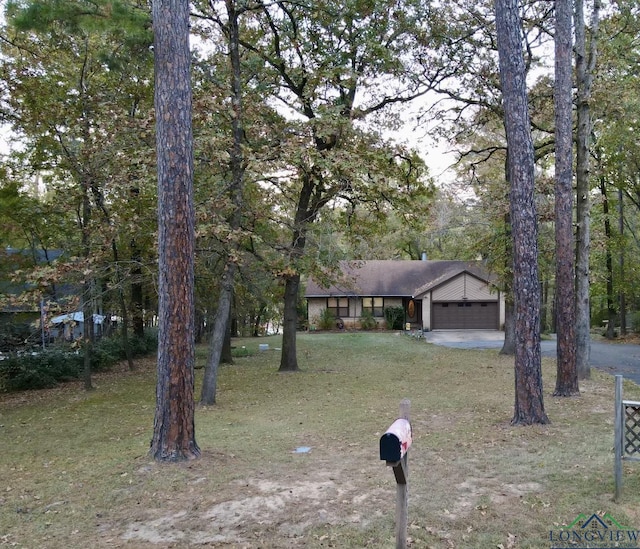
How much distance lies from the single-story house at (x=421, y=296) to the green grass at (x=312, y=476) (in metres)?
22.4

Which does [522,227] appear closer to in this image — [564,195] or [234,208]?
[564,195]

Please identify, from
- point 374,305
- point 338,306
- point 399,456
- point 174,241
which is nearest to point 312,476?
point 399,456

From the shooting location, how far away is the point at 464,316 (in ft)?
117

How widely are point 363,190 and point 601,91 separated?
638cm

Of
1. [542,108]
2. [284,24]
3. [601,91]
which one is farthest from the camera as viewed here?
[542,108]

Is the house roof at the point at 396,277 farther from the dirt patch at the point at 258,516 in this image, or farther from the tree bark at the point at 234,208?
the dirt patch at the point at 258,516

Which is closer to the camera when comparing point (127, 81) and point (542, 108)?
Answer: point (127, 81)

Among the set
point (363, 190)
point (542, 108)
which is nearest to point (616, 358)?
point (542, 108)

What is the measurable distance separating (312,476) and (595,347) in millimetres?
21814

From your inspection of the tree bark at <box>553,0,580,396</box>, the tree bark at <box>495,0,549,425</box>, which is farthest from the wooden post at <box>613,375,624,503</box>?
the tree bark at <box>553,0,580,396</box>

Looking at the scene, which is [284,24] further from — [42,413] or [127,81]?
[42,413]

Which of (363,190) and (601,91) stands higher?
(601,91)

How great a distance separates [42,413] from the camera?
11906mm

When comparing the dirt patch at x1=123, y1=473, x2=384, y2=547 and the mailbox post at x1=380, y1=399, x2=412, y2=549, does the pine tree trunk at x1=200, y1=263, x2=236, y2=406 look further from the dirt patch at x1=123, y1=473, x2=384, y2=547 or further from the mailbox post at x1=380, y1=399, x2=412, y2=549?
the mailbox post at x1=380, y1=399, x2=412, y2=549
